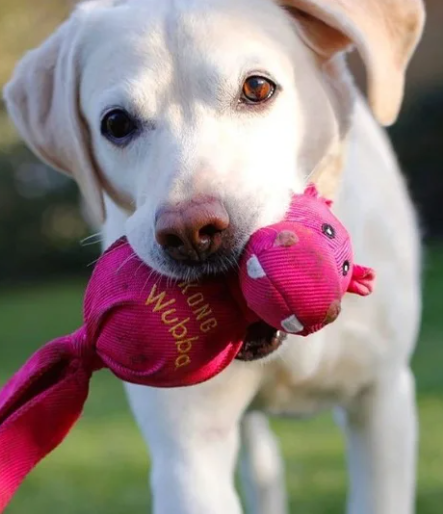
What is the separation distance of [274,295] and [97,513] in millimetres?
2318

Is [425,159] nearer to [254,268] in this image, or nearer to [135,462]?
[135,462]

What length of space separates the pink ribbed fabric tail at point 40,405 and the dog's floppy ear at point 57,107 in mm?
625

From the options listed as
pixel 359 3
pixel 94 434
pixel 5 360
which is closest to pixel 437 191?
pixel 5 360

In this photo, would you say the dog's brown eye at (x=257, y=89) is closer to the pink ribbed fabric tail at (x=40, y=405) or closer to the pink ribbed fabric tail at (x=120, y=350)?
the pink ribbed fabric tail at (x=120, y=350)

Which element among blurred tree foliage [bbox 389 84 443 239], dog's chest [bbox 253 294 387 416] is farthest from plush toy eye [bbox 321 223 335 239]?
blurred tree foliage [bbox 389 84 443 239]

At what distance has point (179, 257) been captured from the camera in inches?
95.1

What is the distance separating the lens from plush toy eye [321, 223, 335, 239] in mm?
2436

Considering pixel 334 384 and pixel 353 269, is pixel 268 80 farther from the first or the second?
pixel 334 384

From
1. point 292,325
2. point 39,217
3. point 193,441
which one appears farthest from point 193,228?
point 39,217

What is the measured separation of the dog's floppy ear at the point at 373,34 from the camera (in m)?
2.91

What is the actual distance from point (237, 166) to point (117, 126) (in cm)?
48

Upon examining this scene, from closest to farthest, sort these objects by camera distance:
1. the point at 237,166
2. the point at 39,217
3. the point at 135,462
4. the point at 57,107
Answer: the point at 237,166 → the point at 57,107 → the point at 135,462 → the point at 39,217

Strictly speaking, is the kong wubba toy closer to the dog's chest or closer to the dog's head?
the dog's head

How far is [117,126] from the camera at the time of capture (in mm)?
2881
